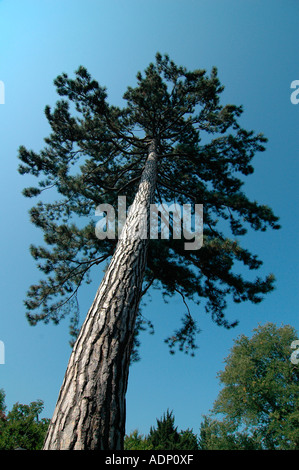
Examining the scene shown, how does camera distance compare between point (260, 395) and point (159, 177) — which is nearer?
point (159, 177)

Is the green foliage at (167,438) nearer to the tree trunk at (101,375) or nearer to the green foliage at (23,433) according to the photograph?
the green foliage at (23,433)

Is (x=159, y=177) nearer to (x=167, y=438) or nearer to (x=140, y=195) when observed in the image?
(x=140, y=195)

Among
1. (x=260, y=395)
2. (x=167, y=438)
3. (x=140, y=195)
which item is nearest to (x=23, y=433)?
(x=167, y=438)

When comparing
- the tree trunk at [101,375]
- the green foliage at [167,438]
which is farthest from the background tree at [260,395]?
the tree trunk at [101,375]

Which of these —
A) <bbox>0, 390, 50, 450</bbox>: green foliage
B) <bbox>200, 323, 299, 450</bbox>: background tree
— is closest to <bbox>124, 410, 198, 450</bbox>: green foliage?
<bbox>0, 390, 50, 450</bbox>: green foliage

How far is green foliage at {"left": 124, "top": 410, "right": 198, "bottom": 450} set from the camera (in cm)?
953

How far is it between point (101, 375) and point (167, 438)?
1145 cm

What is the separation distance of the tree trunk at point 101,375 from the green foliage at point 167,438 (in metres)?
9.54

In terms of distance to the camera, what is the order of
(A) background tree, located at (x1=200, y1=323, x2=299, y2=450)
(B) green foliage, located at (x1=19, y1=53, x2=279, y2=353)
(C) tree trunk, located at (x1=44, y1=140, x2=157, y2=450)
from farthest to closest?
(A) background tree, located at (x1=200, y1=323, x2=299, y2=450)
(B) green foliage, located at (x1=19, y1=53, x2=279, y2=353)
(C) tree trunk, located at (x1=44, y1=140, x2=157, y2=450)

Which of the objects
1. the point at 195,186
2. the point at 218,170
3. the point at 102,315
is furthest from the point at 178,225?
the point at 102,315

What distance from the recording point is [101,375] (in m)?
1.99

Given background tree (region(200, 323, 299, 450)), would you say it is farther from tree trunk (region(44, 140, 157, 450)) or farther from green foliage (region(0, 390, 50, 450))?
tree trunk (region(44, 140, 157, 450))

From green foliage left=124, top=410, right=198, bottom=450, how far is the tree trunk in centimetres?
954

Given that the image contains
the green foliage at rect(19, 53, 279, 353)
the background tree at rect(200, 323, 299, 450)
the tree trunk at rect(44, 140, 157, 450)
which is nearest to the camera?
the tree trunk at rect(44, 140, 157, 450)
